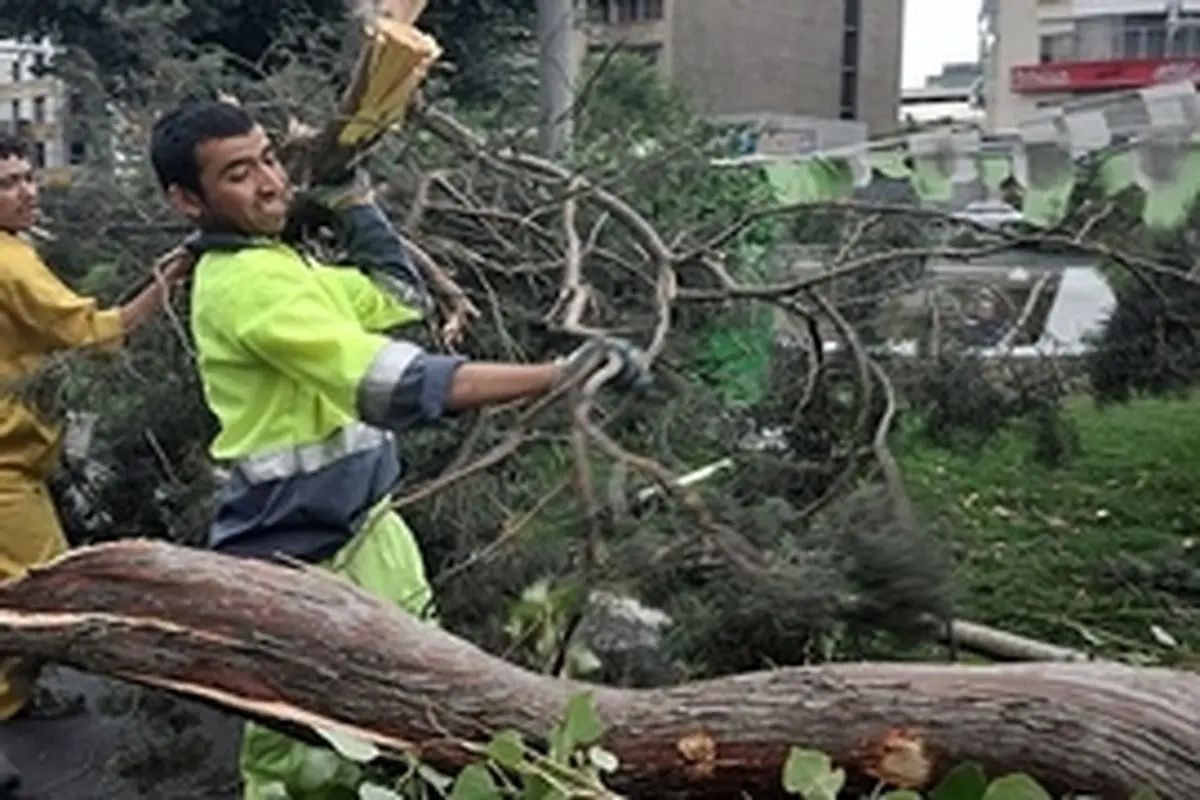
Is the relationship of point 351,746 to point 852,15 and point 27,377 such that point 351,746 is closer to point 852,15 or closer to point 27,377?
point 27,377

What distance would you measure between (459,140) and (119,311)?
2.97ft

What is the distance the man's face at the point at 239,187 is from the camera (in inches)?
127

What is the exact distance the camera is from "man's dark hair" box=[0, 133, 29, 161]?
500cm

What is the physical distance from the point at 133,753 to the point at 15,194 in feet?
4.92

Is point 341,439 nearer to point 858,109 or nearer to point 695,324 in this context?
point 695,324

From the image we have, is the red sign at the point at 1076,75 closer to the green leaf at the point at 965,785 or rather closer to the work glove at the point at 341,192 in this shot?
the work glove at the point at 341,192

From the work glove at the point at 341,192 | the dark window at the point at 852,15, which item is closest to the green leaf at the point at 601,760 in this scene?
the work glove at the point at 341,192

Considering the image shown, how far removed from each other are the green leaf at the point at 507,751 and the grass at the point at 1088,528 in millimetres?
2124

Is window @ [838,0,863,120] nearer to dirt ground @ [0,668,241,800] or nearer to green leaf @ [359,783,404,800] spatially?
dirt ground @ [0,668,241,800]

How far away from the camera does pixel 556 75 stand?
600cm

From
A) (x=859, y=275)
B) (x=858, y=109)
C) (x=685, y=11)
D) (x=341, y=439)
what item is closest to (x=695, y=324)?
(x=859, y=275)

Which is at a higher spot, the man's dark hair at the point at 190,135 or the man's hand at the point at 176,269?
the man's dark hair at the point at 190,135

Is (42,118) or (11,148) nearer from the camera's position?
(11,148)

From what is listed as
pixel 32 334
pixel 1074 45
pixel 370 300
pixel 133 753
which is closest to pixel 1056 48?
pixel 1074 45
